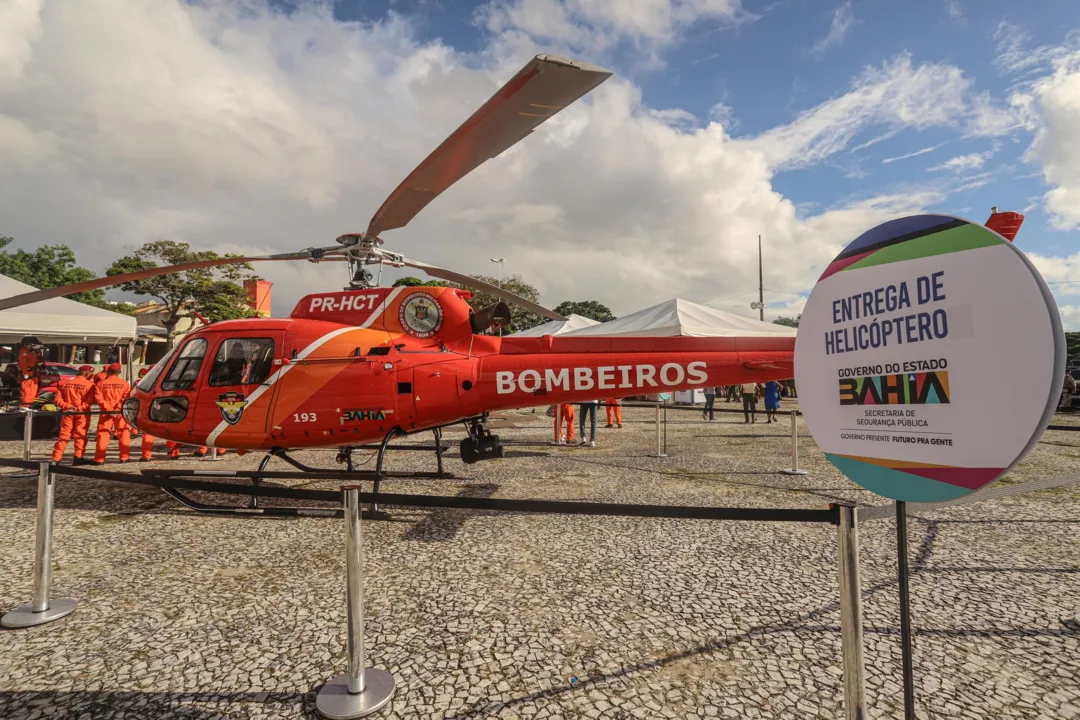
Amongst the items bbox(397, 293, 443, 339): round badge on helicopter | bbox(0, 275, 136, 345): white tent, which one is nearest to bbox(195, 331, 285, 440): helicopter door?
bbox(397, 293, 443, 339): round badge on helicopter

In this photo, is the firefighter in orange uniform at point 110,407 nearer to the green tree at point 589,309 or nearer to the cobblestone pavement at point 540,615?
the cobblestone pavement at point 540,615

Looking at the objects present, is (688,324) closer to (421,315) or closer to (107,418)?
(421,315)

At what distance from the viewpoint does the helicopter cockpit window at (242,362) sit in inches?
200

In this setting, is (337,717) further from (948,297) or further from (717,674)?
(948,297)

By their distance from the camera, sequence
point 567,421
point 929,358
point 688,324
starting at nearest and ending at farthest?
point 929,358 → point 688,324 → point 567,421

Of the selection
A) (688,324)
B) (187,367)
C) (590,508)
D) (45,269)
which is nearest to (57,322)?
(187,367)

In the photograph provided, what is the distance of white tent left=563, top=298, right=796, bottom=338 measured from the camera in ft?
31.9

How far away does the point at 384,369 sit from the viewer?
504 centimetres

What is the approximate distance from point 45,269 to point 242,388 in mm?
51475

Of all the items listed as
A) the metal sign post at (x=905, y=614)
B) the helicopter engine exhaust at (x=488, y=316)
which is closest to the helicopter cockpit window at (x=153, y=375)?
the helicopter engine exhaust at (x=488, y=316)

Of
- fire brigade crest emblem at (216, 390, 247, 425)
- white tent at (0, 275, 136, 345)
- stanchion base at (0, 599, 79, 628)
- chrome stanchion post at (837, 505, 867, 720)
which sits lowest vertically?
stanchion base at (0, 599, 79, 628)

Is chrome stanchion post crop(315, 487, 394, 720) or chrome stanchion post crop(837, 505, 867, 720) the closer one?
chrome stanchion post crop(837, 505, 867, 720)

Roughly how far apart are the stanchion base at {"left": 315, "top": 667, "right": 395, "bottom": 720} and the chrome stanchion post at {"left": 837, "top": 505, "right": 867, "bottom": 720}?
191 cm

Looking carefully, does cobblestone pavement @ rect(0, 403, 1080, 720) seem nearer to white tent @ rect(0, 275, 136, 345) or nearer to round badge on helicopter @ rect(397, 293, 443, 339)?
round badge on helicopter @ rect(397, 293, 443, 339)
